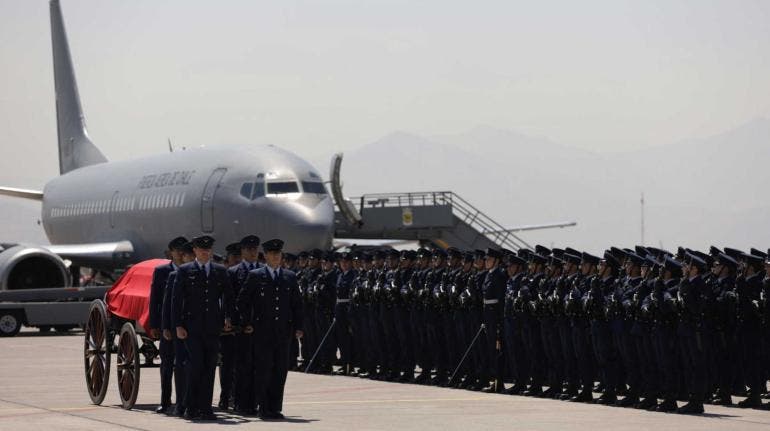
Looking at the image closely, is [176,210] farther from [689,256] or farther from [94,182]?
[689,256]

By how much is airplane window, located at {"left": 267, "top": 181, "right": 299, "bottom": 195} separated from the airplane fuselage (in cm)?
2

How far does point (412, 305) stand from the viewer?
20.3 m

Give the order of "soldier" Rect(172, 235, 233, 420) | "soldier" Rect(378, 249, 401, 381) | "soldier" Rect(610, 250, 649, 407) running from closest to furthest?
"soldier" Rect(172, 235, 233, 420), "soldier" Rect(610, 250, 649, 407), "soldier" Rect(378, 249, 401, 381)

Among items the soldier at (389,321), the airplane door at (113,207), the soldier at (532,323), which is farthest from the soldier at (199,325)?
the airplane door at (113,207)

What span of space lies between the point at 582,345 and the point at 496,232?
29982 mm

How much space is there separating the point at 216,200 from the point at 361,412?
1705 centimetres

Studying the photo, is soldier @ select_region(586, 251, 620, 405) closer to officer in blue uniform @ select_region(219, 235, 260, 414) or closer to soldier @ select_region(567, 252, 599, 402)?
soldier @ select_region(567, 252, 599, 402)

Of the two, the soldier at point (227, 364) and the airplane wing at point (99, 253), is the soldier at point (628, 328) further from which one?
the airplane wing at point (99, 253)

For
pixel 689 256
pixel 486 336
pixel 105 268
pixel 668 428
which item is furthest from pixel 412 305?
pixel 105 268

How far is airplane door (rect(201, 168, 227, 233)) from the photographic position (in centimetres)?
3219

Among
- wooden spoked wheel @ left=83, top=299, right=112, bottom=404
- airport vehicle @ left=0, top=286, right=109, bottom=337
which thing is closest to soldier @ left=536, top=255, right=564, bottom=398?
wooden spoked wheel @ left=83, top=299, right=112, bottom=404

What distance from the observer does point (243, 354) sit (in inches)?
610

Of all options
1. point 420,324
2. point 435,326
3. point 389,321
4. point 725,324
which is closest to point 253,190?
point 389,321

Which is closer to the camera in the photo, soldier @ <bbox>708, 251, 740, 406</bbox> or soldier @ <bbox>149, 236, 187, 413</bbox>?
soldier @ <bbox>149, 236, 187, 413</bbox>
